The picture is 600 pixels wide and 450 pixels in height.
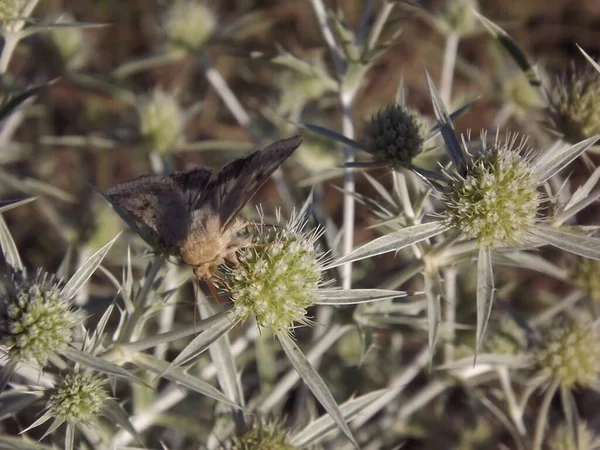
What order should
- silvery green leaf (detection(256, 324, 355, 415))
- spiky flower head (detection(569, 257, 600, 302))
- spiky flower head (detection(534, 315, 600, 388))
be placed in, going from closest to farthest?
1. silvery green leaf (detection(256, 324, 355, 415))
2. spiky flower head (detection(534, 315, 600, 388))
3. spiky flower head (detection(569, 257, 600, 302))

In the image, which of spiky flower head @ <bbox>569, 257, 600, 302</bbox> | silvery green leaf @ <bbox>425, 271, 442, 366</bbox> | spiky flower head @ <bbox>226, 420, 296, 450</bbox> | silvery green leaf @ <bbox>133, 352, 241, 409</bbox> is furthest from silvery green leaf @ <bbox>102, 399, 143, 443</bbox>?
spiky flower head @ <bbox>569, 257, 600, 302</bbox>

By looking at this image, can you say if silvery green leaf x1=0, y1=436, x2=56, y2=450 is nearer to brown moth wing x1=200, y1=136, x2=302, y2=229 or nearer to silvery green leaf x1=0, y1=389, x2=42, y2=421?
silvery green leaf x1=0, y1=389, x2=42, y2=421

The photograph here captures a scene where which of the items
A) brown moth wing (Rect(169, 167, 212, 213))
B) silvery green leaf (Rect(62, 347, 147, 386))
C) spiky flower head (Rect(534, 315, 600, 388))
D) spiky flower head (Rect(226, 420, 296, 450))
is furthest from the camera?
spiky flower head (Rect(534, 315, 600, 388))

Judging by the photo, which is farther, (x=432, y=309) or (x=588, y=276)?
(x=588, y=276)

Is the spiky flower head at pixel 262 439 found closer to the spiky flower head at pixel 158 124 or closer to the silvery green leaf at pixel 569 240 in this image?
the silvery green leaf at pixel 569 240

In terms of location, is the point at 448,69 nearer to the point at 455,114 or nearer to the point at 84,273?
the point at 455,114

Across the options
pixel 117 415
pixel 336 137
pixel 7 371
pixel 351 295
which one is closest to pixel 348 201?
pixel 336 137

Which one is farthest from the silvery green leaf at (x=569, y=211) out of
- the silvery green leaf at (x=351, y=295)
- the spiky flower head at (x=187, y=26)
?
the spiky flower head at (x=187, y=26)
